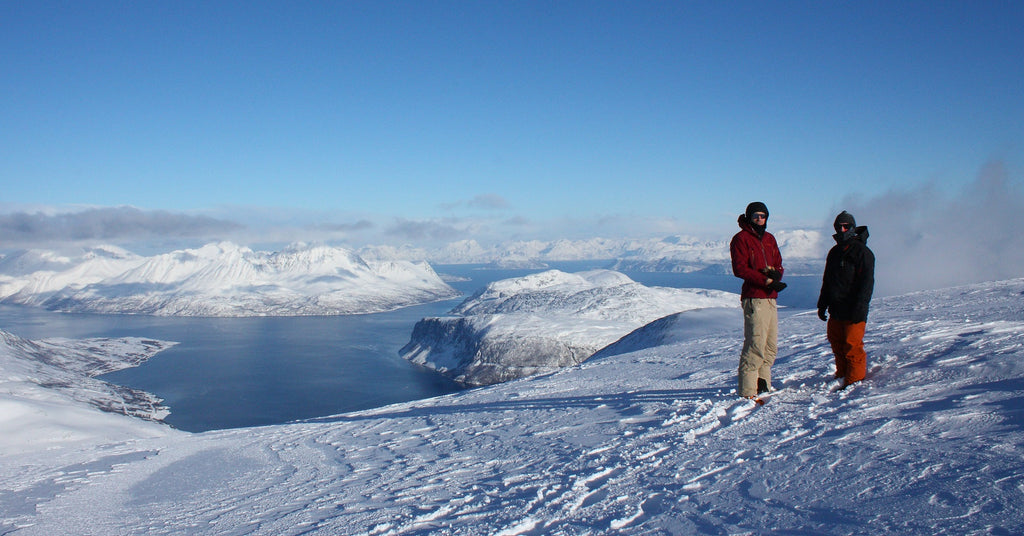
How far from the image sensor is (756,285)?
8.34 meters

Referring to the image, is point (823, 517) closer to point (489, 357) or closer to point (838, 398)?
point (838, 398)

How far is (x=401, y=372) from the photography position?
104 metres

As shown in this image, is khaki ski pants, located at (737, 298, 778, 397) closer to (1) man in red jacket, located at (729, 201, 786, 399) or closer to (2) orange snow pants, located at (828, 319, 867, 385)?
(1) man in red jacket, located at (729, 201, 786, 399)

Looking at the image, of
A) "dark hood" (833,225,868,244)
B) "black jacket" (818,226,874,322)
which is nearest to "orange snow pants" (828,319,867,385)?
"black jacket" (818,226,874,322)

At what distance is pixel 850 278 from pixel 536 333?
286 ft

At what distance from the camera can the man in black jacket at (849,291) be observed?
846cm

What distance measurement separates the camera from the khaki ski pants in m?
8.43

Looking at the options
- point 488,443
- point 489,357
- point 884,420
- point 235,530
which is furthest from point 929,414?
point 489,357

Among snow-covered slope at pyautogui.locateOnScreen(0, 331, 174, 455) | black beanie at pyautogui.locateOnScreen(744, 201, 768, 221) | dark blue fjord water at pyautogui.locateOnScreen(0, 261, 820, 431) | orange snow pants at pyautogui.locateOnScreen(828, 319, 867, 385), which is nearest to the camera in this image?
black beanie at pyautogui.locateOnScreen(744, 201, 768, 221)

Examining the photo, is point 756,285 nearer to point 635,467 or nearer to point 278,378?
point 635,467

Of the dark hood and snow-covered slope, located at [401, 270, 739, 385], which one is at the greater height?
the dark hood

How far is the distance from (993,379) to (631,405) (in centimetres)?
508

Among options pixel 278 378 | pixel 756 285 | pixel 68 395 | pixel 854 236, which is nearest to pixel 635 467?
pixel 756 285

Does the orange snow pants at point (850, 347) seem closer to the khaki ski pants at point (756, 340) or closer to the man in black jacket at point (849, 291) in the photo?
the man in black jacket at point (849, 291)
